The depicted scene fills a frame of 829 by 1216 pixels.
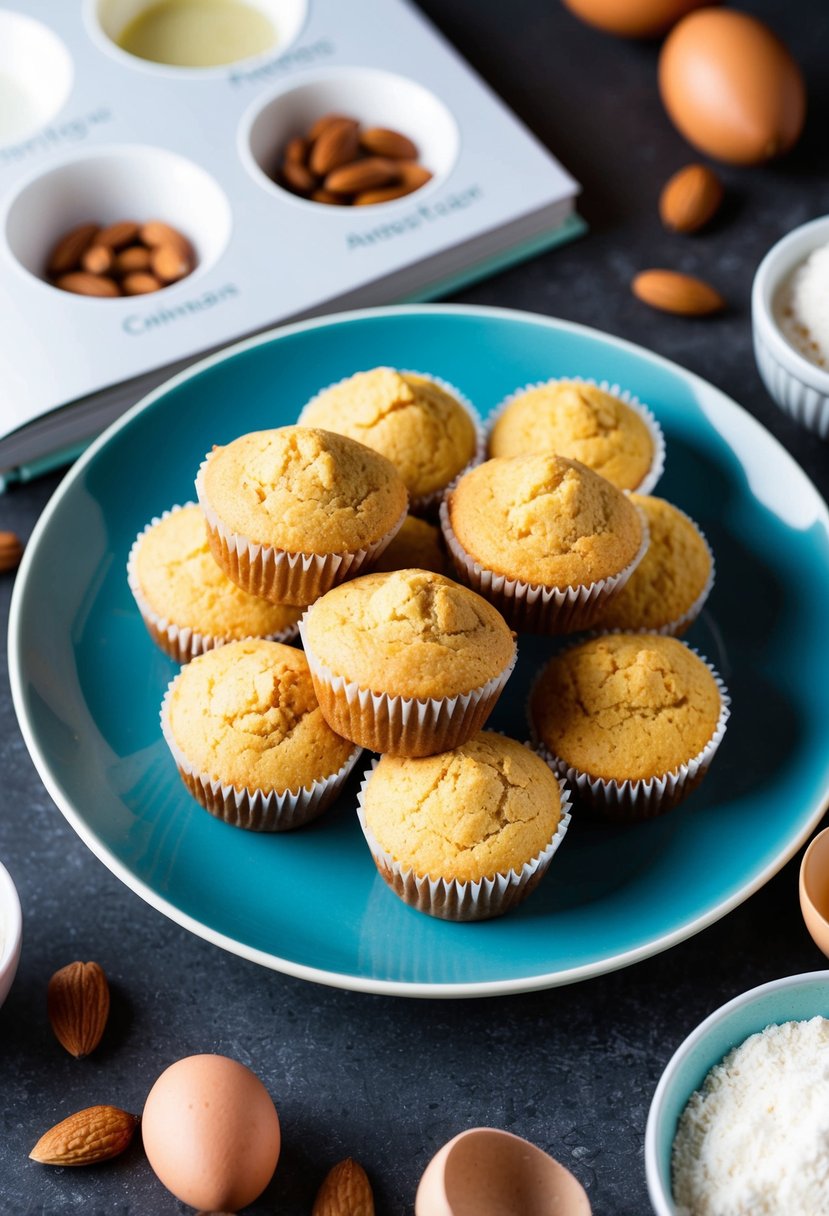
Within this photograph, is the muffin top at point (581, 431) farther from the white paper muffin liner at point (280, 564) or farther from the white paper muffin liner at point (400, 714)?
the white paper muffin liner at point (400, 714)

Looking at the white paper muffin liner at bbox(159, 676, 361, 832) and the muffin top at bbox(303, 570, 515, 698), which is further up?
the muffin top at bbox(303, 570, 515, 698)

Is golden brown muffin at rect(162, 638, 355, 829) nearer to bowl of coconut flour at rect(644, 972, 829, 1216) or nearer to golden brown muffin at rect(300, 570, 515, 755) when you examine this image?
golden brown muffin at rect(300, 570, 515, 755)

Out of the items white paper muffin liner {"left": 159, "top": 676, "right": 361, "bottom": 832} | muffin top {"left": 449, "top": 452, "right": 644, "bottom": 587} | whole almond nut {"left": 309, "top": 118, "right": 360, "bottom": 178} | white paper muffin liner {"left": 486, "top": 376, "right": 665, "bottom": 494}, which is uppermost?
whole almond nut {"left": 309, "top": 118, "right": 360, "bottom": 178}

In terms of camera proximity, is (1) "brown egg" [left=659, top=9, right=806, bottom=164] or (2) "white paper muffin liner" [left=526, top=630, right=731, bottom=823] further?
(1) "brown egg" [left=659, top=9, right=806, bottom=164]

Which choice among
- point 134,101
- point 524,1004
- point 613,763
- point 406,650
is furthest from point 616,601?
point 134,101

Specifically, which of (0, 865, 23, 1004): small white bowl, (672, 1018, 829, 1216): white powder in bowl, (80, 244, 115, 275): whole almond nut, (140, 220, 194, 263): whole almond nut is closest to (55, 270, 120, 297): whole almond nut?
(80, 244, 115, 275): whole almond nut

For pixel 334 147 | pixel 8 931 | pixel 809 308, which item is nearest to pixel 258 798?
pixel 8 931

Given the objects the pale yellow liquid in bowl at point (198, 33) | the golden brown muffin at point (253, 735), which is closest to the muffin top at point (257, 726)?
the golden brown muffin at point (253, 735)
